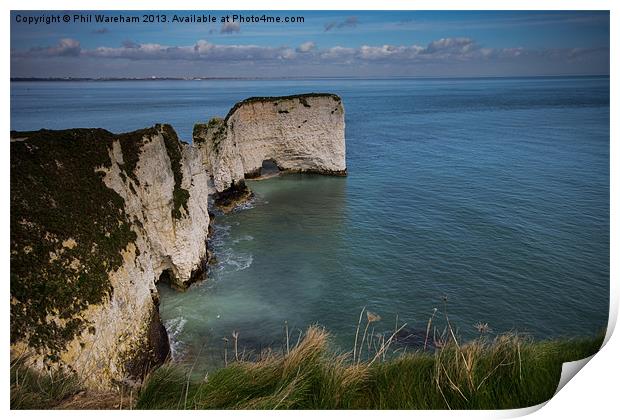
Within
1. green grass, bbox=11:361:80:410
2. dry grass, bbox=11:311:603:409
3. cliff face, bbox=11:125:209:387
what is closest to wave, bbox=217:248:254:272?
cliff face, bbox=11:125:209:387

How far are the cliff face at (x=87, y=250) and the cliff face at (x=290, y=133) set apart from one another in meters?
14.3

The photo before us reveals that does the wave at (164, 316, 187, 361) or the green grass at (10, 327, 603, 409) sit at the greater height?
the green grass at (10, 327, 603, 409)

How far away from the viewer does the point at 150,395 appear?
17.3 ft

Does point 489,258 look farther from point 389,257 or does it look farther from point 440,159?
point 440,159

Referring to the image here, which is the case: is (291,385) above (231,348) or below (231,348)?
above

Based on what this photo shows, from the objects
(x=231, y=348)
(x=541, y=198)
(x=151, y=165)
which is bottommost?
(x=231, y=348)

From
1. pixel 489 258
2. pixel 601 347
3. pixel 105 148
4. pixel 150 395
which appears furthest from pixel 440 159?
pixel 150 395

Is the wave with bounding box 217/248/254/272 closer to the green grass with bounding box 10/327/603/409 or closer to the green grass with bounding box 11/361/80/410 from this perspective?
the green grass with bounding box 11/361/80/410

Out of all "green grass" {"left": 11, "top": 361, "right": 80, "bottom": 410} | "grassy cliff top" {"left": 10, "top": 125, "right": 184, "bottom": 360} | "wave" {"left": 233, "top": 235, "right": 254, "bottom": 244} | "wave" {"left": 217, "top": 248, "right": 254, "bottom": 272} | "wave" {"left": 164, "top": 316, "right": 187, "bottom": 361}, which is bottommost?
"wave" {"left": 164, "top": 316, "right": 187, "bottom": 361}

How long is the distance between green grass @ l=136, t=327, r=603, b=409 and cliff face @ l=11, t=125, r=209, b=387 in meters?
1.60

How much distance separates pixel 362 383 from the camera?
5621 mm

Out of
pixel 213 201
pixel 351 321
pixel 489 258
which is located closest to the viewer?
pixel 351 321

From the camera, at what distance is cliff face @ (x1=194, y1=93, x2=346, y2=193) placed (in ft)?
92.4

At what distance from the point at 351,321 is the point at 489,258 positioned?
5.77 m
